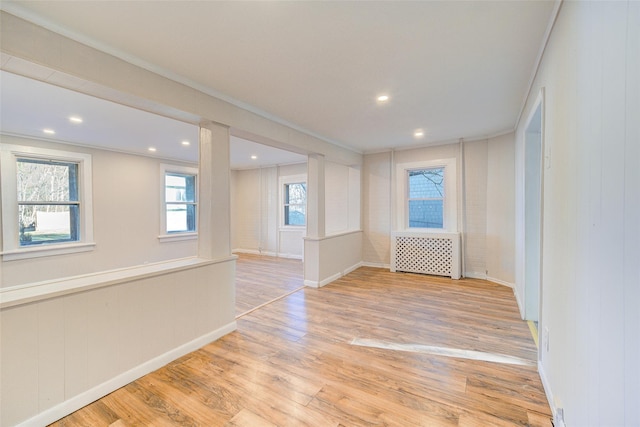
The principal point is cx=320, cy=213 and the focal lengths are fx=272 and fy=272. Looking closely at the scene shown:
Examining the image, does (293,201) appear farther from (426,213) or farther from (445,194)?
(445,194)

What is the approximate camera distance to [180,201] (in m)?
6.34

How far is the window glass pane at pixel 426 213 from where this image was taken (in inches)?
203

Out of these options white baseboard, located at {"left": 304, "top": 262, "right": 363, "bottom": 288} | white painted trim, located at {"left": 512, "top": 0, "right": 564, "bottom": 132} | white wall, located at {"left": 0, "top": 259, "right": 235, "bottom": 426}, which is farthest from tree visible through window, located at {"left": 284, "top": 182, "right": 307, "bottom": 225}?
white painted trim, located at {"left": 512, "top": 0, "right": 564, "bottom": 132}

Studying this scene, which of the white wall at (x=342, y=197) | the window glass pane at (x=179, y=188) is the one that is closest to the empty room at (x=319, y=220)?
the white wall at (x=342, y=197)

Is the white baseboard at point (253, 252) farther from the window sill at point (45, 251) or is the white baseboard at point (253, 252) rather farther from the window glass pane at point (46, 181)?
the window glass pane at point (46, 181)

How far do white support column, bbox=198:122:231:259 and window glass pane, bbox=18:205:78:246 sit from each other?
3.51 m

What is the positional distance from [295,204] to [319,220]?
9.05ft

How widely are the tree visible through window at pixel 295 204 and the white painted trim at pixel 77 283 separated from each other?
453 cm

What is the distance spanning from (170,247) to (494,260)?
6432 mm

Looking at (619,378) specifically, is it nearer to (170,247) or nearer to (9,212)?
(9,212)

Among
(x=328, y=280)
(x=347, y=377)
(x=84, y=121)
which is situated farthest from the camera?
(x=328, y=280)

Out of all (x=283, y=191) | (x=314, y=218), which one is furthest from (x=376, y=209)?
(x=283, y=191)

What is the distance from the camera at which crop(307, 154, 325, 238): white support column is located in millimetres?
4395

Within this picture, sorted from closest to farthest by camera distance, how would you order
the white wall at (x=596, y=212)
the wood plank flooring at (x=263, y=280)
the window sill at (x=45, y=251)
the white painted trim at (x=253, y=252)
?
the white wall at (x=596, y=212) < the wood plank flooring at (x=263, y=280) < the window sill at (x=45, y=251) < the white painted trim at (x=253, y=252)
